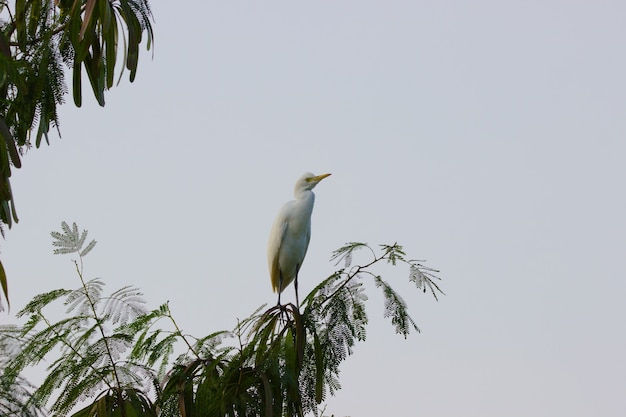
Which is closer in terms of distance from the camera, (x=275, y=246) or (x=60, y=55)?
(x=60, y=55)

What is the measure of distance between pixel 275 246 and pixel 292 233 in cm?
16

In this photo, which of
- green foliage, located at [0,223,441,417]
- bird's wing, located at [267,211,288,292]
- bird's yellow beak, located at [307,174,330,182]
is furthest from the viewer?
bird's wing, located at [267,211,288,292]

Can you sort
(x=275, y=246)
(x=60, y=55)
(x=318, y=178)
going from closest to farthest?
(x=60, y=55)
(x=318, y=178)
(x=275, y=246)

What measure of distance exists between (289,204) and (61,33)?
9.61ft

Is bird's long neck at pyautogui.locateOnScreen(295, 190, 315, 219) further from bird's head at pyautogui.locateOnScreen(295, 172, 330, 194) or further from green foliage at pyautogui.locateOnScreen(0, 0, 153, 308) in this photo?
green foliage at pyautogui.locateOnScreen(0, 0, 153, 308)

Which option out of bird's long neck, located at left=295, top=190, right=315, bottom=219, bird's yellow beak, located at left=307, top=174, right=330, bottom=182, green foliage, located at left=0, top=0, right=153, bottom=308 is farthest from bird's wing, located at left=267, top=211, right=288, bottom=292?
green foliage, located at left=0, top=0, right=153, bottom=308

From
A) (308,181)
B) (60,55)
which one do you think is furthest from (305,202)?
(60,55)

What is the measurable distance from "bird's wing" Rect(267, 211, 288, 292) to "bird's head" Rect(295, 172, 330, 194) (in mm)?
242

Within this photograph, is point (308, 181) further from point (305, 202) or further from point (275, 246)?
point (275, 246)

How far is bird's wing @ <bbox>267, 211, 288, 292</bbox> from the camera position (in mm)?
6609

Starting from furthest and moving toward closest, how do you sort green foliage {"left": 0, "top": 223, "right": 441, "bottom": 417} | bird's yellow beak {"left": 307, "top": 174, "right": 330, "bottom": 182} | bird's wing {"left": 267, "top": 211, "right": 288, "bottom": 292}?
1. bird's wing {"left": 267, "top": 211, "right": 288, "bottom": 292}
2. bird's yellow beak {"left": 307, "top": 174, "right": 330, "bottom": 182}
3. green foliage {"left": 0, "top": 223, "right": 441, "bottom": 417}

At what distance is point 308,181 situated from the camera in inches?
257

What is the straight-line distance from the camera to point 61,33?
3.92 metres

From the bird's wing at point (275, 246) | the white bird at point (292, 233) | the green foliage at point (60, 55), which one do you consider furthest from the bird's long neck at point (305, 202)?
the green foliage at point (60, 55)
